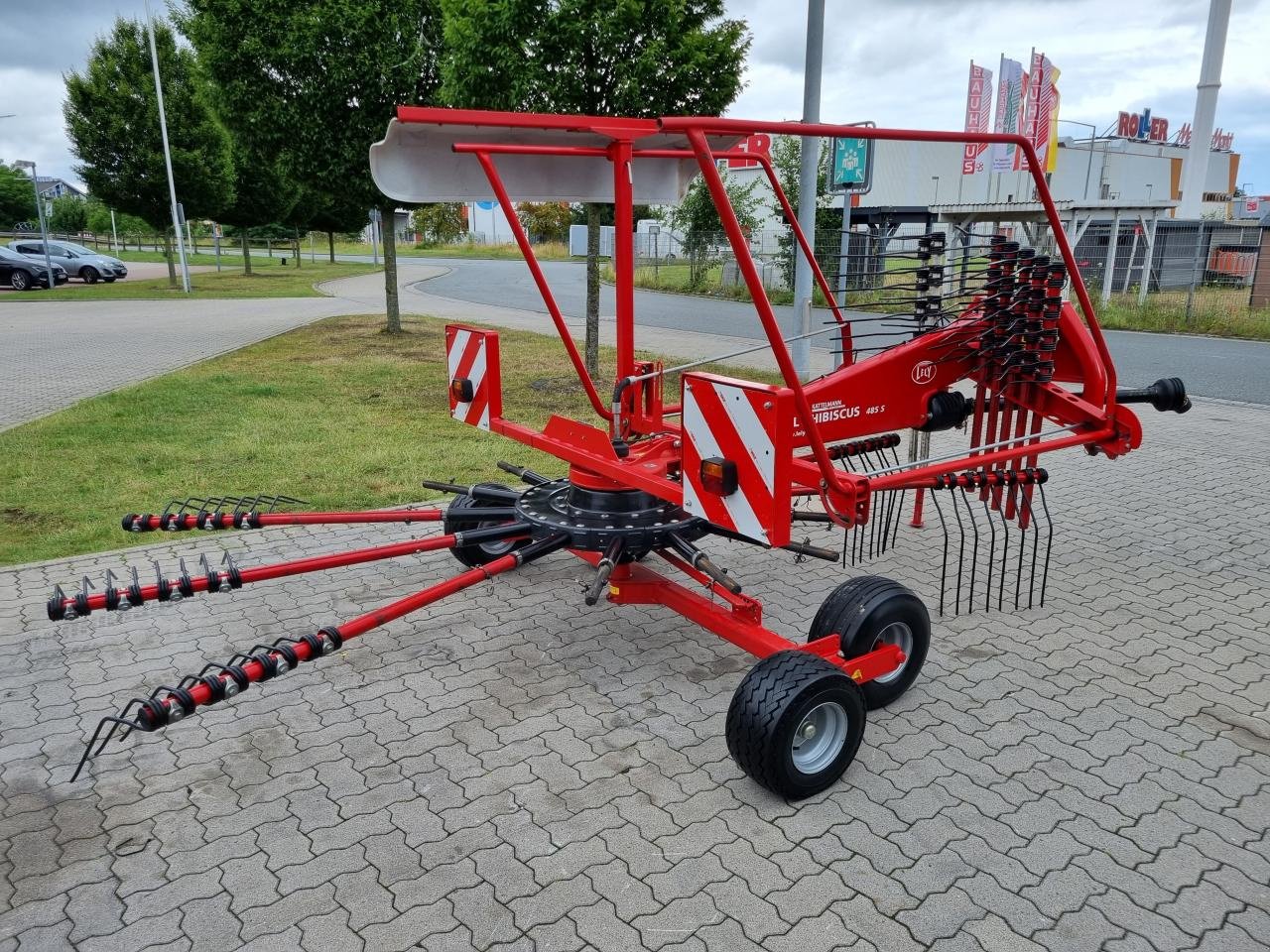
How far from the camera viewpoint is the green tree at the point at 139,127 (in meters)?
20.9

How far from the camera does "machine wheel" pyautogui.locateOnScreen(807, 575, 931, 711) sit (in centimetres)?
348

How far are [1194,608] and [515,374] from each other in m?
8.56

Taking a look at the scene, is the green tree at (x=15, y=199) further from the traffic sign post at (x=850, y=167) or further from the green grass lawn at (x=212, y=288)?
the traffic sign post at (x=850, y=167)

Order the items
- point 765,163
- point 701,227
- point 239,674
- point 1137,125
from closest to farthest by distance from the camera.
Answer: point 239,674
point 765,163
point 701,227
point 1137,125

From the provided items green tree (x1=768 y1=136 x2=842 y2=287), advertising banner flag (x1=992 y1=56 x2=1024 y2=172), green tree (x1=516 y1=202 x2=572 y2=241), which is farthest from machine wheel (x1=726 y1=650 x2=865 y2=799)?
green tree (x1=516 y1=202 x2=572 y2=241)

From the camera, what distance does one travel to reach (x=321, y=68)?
11758 mm

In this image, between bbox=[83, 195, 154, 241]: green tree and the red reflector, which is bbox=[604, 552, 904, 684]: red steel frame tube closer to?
the red reflector

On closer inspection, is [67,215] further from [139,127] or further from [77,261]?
[139,127]

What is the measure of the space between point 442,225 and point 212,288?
37053 millimetres

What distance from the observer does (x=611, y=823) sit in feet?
9.77

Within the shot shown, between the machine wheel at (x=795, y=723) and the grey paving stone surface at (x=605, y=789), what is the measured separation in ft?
0.37

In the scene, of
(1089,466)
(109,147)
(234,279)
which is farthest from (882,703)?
(234,279)

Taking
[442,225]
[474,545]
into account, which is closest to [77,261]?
[474,545]

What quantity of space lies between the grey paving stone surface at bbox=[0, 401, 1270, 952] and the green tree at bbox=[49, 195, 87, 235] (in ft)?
208
